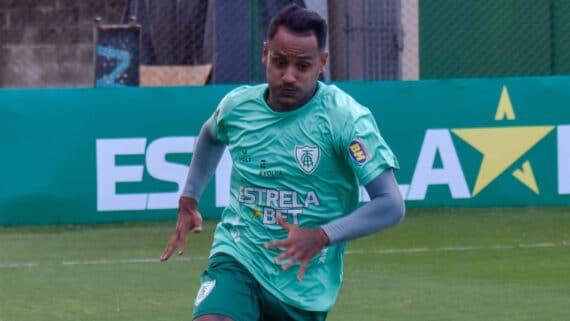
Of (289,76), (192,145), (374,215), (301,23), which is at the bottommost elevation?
(192,145)

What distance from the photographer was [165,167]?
13320mm

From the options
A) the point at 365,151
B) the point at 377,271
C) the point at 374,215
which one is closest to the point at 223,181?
the point at 377,271

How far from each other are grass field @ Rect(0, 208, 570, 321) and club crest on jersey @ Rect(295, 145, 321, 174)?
11.3 ft

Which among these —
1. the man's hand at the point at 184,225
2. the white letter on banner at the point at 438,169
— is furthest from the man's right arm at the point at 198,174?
the white letter on banner at the point at 438,169

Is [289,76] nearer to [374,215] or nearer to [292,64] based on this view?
[292,64]

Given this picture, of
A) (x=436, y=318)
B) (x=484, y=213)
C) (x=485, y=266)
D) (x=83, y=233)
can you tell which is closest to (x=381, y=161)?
(x=436, y=318)

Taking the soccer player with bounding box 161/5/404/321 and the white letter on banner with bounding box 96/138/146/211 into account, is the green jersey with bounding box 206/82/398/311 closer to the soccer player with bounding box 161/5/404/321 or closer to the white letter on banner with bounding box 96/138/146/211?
the soccer player with bounding box 161/5/404/321

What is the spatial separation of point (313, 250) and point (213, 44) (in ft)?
33.1

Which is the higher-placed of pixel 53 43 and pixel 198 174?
pixel 198 174

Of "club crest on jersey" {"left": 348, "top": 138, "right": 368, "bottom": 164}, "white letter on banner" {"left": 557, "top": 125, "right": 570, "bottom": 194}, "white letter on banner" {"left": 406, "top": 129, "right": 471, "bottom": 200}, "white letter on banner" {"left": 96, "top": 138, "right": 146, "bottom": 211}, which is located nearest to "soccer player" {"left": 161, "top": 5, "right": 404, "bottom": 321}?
"club crest on jersey" {"left": 348, "top": 138, "right": 368, "bottom": 164}

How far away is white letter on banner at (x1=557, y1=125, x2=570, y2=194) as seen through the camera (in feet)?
46.9

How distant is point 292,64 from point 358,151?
15.5 inches

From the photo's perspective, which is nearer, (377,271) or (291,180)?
(291,180)

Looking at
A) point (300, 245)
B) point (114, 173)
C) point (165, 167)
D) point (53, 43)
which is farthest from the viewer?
point (53, 43)
